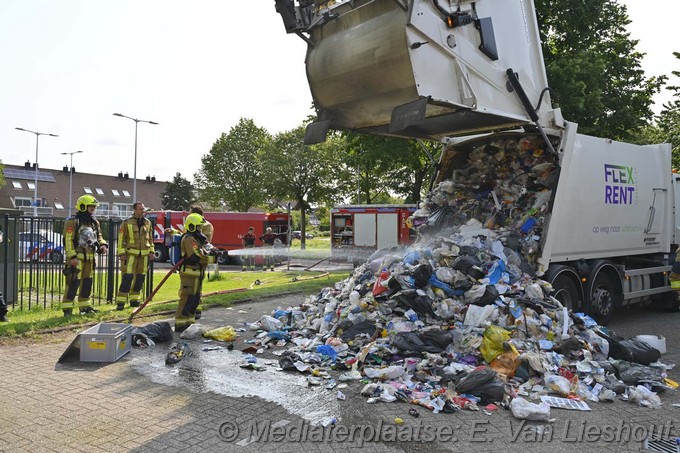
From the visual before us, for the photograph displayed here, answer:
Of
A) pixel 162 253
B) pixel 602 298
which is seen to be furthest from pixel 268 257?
pixel 602 298

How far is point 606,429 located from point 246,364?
127 inches

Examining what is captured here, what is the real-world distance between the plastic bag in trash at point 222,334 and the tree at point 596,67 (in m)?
10.9

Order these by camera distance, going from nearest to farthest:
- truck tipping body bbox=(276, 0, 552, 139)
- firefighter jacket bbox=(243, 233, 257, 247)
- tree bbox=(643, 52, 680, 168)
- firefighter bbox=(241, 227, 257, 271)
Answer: truck tipping body bbox=(276, 0, 552, 139)
tree bbox=(643, 52, 680, 168)
firefighter bbox=(241, 227, 257, 271)
firefighter jacket bbox=(243, 233, 257, 247)

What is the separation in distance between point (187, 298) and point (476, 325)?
3.68 m

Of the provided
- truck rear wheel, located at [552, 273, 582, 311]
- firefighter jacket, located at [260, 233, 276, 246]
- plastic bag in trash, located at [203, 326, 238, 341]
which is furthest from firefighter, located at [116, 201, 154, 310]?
firefighter jacket, located at [260, 233, 276, 246]

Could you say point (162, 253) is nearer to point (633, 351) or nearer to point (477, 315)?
point (477, 315)

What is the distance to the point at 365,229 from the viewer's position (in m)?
20.2

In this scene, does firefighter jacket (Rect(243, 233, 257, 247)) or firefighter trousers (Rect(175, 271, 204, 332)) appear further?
firefighter jacket (Rect(243, 233, 257, 247))

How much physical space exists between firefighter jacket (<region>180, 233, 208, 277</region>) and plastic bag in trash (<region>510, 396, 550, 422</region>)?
422 centimetres

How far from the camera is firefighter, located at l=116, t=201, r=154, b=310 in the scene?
325 inches

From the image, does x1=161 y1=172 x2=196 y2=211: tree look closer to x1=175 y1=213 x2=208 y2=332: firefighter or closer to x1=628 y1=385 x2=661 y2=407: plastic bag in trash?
x1=175 y1=213 x2=208 y2=332: firefighter

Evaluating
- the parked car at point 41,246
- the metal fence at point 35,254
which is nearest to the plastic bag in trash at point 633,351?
the metal fence at point 35,254

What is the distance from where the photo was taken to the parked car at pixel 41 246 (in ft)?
27.8

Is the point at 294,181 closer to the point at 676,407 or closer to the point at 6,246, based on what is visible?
the point at 6,246
